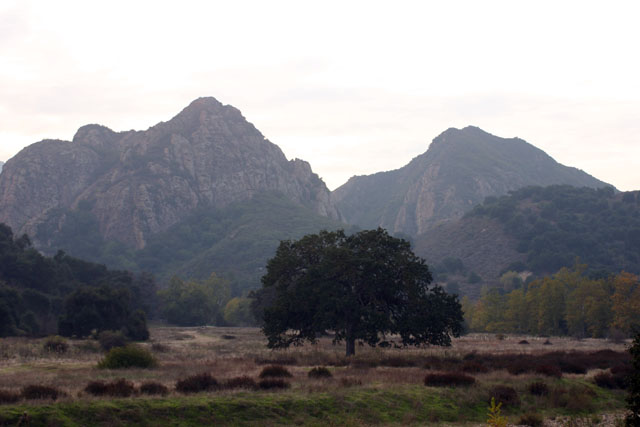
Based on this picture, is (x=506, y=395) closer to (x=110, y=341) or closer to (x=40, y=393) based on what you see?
(x=40, y=393)

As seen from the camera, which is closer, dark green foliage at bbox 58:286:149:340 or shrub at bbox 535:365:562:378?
shrub at bbox 535:365:562:378

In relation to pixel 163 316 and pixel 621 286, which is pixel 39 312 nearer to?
pixel 163 316

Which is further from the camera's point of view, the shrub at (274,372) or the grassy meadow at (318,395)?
the shrub at (274,372)

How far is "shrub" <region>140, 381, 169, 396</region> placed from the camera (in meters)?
25.8

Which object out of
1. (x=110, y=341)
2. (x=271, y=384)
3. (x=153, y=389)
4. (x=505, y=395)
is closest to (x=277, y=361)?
(x=271, y=384)

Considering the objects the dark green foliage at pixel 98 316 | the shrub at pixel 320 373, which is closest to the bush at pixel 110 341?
the dark green foliage at pixel 98 316

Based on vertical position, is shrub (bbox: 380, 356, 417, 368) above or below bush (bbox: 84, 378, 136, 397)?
below

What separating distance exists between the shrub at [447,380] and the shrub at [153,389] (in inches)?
530

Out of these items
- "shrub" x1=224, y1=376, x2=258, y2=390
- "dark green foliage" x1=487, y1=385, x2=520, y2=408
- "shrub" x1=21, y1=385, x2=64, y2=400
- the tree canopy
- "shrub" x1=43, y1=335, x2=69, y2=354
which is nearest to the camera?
"shrub" x1=21, y1=385, x2=64, y2=400

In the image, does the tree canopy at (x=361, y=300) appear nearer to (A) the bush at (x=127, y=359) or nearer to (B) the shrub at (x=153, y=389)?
(A) the bush at (x=127, y=359)

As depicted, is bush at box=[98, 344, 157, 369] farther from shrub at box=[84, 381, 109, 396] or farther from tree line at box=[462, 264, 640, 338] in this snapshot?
tree line at box=[462, 264, 640, 338]

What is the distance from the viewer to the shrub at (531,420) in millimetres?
25438

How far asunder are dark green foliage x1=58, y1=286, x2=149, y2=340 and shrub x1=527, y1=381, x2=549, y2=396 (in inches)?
2161

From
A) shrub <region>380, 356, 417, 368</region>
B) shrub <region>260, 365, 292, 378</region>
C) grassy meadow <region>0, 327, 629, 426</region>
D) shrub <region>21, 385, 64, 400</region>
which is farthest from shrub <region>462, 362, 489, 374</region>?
shrub <region>21, 385, 64, 400</region>
